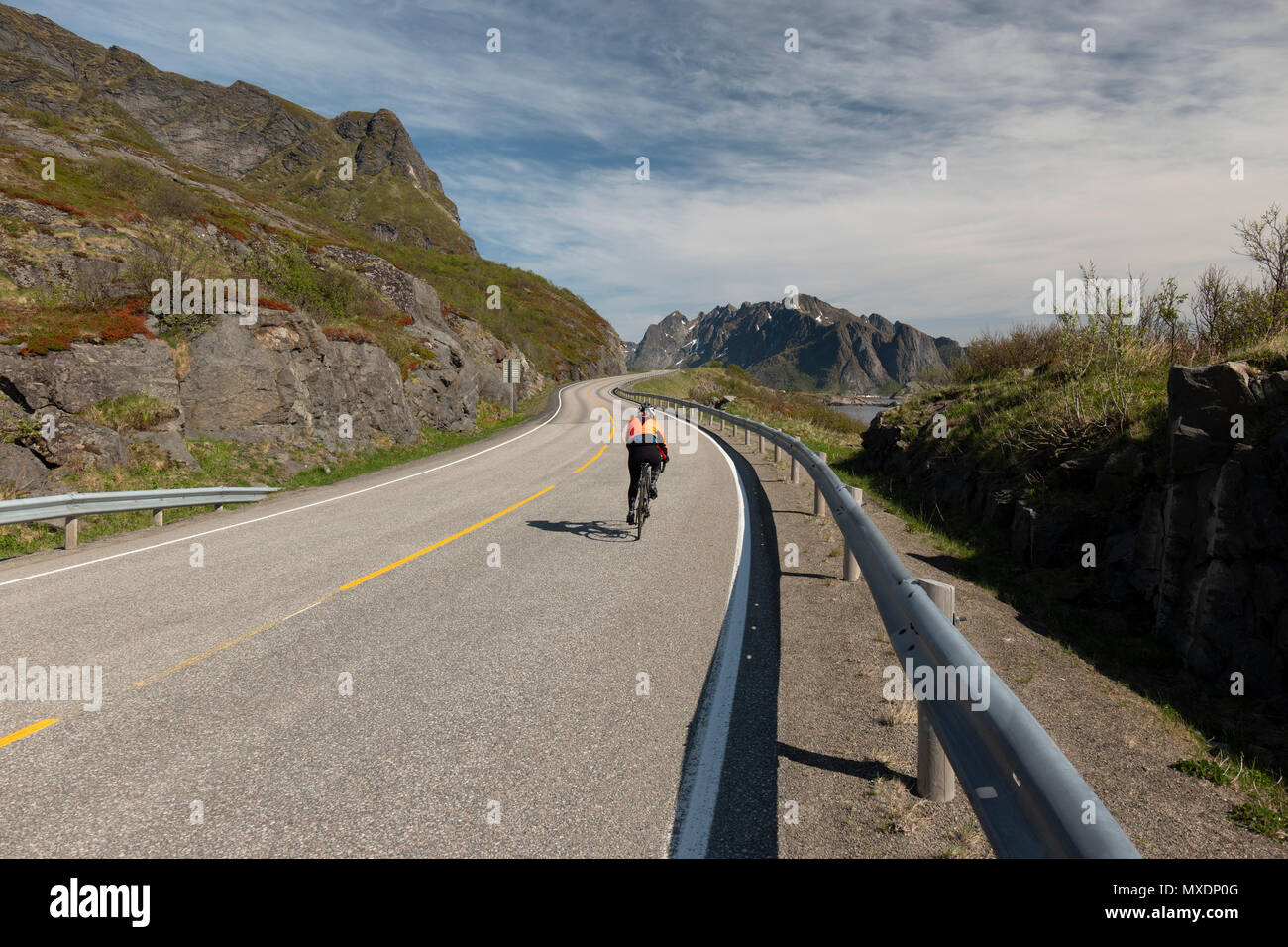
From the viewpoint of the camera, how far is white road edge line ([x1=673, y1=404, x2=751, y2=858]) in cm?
306

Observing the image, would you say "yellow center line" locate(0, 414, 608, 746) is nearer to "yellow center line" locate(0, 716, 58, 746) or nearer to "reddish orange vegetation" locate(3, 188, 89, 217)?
"yellow center line" locate(0, 716, 58, 746)

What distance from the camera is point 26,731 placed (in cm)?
408

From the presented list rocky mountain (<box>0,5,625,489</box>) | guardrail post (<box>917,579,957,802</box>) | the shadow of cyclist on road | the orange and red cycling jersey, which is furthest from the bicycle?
rocky mountain (<box>0,5,625,489</box>)

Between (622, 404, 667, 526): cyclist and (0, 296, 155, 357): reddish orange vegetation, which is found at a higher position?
(0, 296, 155, 357): reddish orange vegetation

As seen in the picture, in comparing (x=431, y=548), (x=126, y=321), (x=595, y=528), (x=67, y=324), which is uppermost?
(x=126, y=321)

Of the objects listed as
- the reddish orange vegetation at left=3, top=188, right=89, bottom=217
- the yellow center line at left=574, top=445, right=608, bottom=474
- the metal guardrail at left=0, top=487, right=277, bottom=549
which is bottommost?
the metal guardrail at left=0, top=487, right=277, bottom=549

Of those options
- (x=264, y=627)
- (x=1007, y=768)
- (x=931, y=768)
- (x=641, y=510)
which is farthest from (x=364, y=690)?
(x=641, y=510)

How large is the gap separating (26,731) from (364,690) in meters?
1.89

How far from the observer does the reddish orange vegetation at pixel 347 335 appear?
2148 centimetres

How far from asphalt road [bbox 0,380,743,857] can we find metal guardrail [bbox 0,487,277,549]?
538 millimetres

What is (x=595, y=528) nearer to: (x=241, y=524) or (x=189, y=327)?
(x=241, y=524)

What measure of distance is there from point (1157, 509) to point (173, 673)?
9.25m

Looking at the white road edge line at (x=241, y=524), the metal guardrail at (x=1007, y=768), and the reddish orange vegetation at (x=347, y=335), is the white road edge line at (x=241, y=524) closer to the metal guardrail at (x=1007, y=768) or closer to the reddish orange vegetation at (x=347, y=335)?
the reddish orange vegetation at (x=347, y=335)

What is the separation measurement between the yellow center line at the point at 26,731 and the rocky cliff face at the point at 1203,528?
8.45m
